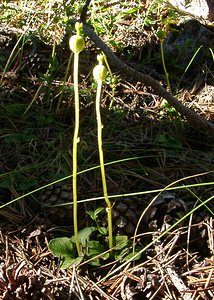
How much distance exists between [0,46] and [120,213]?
183cm

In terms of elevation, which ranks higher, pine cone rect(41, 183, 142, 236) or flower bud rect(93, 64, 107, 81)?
flower bud rect(93, 64, 107, 81)

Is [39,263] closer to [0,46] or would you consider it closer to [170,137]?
[170,137]

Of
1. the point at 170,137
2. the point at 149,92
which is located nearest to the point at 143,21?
the point at 149,92

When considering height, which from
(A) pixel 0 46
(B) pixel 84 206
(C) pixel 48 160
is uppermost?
(A) pixel 0 46

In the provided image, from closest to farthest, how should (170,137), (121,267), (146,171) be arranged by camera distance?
(121,267) < (146,171) < (170,137)

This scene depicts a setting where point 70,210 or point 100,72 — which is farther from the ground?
point 100,72

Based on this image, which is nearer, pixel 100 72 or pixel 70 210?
pixel 100 72

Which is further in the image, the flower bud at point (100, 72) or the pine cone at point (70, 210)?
the pine cone at point (70, 210)

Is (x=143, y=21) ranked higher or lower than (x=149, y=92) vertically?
higher

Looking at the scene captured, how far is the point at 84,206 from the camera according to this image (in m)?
2.21

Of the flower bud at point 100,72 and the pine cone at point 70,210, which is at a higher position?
the flower bud at point 100,72

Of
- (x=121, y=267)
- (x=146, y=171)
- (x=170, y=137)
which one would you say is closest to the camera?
(x=121, y=267)

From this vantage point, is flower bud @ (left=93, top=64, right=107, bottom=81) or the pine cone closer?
flower bud @ (left=93, top=64, right=107, bottom=81)

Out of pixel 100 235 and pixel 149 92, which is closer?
pixel 100 235
